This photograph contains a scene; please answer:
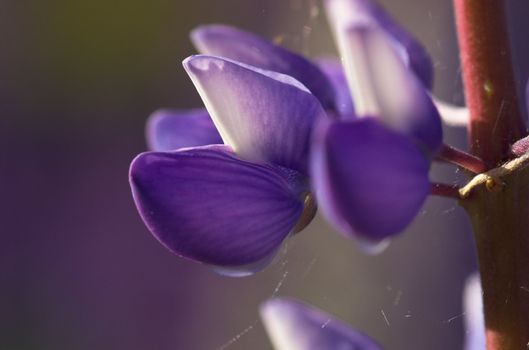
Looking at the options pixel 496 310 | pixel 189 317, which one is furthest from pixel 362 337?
pixel 189 317

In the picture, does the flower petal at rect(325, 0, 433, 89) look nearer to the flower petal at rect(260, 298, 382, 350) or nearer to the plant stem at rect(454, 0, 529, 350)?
the plant stem at rect(454, 0, 529, 350)

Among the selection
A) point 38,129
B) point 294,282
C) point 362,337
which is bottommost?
point 294,282

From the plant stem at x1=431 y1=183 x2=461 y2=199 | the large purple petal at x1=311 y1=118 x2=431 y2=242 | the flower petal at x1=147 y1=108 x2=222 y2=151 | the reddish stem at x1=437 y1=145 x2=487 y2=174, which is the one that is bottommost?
the plant stem at x1=431 y1=183 x2=461 y2=199

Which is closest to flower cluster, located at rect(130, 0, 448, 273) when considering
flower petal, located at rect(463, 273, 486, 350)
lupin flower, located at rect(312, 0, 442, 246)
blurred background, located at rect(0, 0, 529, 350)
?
lupin flower, located at rect(312, 0, 442, 246)

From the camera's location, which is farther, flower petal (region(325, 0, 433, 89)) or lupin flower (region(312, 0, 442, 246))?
flower petal (region(325, 0, 433, 89))

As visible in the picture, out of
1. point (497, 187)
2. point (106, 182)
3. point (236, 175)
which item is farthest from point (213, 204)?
point (106, 182)

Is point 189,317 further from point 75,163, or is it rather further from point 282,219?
point 282,219

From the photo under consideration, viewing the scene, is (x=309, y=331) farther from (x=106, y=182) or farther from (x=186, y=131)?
(x=106, y=182)
